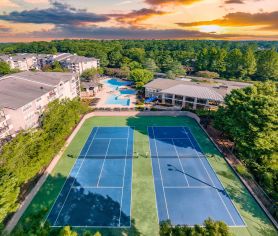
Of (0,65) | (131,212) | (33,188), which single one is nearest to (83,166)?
(33,188)

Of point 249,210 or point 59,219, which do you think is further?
point 249,210

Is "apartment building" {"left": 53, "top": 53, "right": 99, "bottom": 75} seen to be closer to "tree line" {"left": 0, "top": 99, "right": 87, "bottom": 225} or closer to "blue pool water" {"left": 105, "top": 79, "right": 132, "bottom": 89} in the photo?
"blue pool water" {"left": 105, "top": 79, "right": 132, "bottom": 89}

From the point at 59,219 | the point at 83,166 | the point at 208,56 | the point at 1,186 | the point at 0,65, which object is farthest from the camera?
the point at 208,56

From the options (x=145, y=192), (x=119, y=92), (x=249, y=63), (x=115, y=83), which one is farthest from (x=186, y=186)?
(x=249, y=63)

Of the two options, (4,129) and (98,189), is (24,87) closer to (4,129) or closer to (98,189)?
(4,129)

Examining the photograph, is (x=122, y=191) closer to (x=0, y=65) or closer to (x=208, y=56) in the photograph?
(x=0, y=65)
